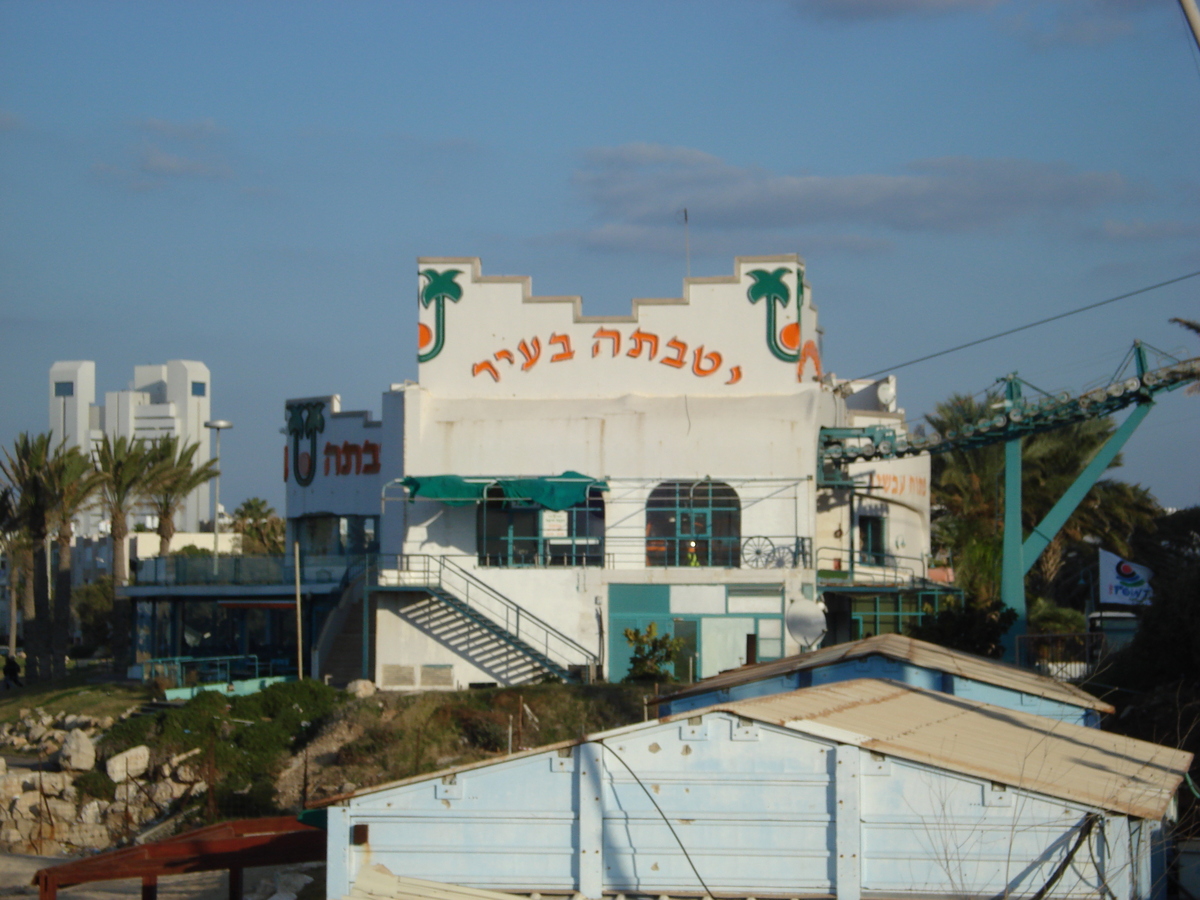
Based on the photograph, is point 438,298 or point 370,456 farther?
point 370,456

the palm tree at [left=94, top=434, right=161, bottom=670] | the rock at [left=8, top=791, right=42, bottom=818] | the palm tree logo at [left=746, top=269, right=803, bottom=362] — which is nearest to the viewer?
the rock at [left=8, top=791, right=42, bottom=818]

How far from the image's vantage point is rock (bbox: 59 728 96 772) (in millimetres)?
32281

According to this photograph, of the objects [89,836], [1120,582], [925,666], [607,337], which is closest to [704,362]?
[607,337]

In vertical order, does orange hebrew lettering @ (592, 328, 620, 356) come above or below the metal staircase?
above

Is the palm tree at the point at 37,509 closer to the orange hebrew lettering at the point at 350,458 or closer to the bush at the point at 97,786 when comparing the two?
the orange hebrew lettering at the point at 350,458

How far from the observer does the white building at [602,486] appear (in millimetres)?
35719

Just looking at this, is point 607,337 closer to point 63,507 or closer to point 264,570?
point 264,570

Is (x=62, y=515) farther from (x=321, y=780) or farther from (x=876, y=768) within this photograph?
(x=876, y=768)

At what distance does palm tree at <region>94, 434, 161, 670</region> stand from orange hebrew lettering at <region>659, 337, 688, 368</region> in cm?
2224

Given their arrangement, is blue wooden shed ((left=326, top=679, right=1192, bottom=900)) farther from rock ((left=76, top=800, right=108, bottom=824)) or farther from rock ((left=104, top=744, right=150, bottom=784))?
rock ((left=104, top=744, right=150, bottom=784))

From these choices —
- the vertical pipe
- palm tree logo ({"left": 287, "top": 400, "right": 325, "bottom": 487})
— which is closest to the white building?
the vertical pipe

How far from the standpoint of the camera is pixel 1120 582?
33375mm

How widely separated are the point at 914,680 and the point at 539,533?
56.8 ft

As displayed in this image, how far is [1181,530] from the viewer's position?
64.1 meters
